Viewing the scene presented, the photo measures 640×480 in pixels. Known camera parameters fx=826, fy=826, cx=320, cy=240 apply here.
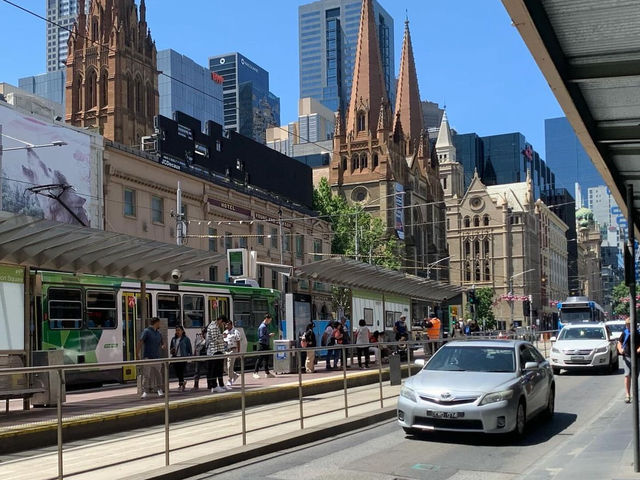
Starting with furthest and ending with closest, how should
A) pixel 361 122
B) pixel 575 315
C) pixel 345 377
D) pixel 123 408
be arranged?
pixel 361 122 → pixel 575 315 → pixel 345 377 → pixel 123 408

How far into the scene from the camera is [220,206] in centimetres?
5238

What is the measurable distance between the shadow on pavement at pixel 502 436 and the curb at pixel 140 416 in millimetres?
2078

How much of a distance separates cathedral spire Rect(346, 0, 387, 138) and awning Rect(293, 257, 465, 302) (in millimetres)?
67266

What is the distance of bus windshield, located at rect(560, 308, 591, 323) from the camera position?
53656 millimetres

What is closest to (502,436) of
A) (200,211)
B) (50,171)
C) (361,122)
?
Result: (50,171)

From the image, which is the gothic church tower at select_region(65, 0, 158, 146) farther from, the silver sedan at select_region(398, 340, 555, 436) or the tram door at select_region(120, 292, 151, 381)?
the silver sedan at select_region(398, 340, 555, 436)

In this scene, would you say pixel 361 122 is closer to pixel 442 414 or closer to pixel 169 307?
pixel 169 307

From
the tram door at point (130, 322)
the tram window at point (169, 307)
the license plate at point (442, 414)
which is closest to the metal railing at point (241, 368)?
the license plate at point (442, 414)

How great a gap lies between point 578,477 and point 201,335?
53.8 feet

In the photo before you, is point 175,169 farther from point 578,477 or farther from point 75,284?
point 578,477

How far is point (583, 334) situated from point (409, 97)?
101m

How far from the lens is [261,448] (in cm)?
1104

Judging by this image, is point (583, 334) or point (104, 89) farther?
point (104, 89)

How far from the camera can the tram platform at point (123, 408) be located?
8.02 meters
